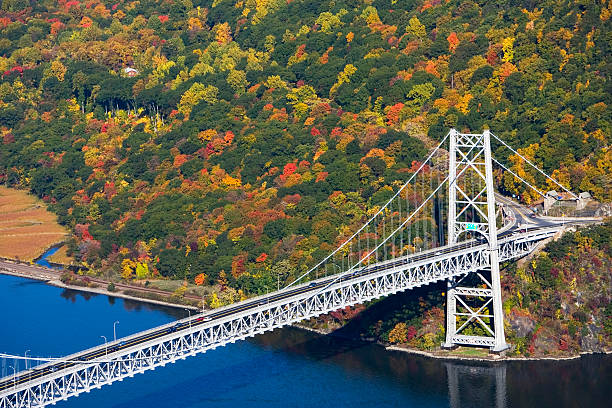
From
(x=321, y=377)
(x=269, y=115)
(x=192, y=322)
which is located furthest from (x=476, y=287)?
(x=269, y=115)

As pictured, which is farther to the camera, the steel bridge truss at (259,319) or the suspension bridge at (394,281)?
the suspension bridge at (394,281)

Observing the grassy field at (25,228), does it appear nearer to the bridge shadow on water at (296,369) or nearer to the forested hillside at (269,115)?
the forested hillside at (269,115)

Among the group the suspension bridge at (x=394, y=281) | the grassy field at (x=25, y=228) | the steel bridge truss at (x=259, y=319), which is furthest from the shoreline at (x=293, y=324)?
the steel bridge truss at (x=259, y=319)

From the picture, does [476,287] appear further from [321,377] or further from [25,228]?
[25,228]

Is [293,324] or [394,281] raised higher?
[394,281]

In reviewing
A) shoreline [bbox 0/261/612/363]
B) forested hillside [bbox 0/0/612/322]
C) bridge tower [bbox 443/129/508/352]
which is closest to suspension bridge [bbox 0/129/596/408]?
bridge tower [bbox 443/129/508/352]

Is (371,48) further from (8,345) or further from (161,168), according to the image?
(8,345)
